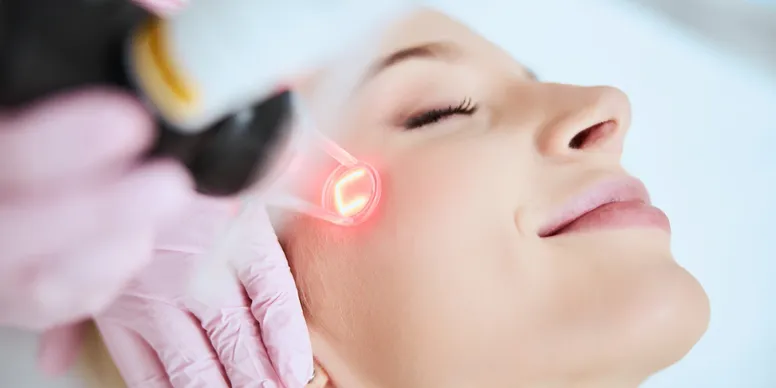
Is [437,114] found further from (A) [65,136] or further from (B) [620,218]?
(A) [65,136]

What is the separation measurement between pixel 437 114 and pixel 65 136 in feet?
1.39

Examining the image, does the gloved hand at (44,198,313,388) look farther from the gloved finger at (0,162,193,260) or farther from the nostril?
the nostril

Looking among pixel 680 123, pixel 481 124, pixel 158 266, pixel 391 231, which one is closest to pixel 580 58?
pixel 680 123

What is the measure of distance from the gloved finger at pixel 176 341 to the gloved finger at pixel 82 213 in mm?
240

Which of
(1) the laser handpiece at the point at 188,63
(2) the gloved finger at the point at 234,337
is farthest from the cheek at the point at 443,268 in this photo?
(1) the laser handpiece at the point at 188,63

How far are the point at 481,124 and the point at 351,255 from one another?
197mm

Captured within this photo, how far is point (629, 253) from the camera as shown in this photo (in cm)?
72

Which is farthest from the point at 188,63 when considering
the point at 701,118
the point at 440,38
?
the point at 701,118

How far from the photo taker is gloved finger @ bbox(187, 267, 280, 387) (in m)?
0.67

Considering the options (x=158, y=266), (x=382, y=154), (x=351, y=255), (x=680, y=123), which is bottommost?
(x=158, y=266)

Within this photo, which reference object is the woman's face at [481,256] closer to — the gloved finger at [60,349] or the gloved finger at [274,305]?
the gloved finger at [274,305]

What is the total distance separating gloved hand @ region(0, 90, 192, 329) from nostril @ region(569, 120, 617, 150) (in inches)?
18.4

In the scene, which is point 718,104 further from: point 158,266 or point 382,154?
point 158,266

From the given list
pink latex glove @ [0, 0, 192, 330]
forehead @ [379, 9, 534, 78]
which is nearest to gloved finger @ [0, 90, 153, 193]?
pink latex glove @ [0, 0, 192, 330]
